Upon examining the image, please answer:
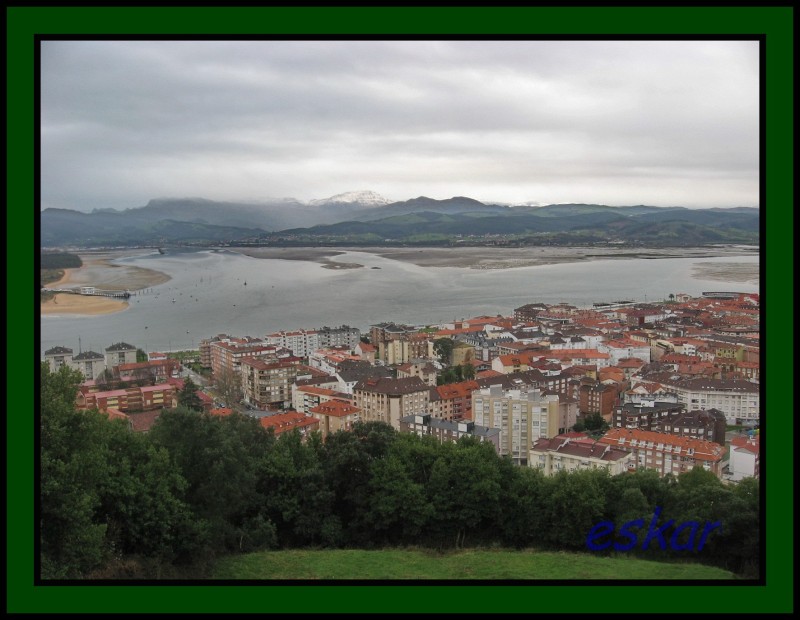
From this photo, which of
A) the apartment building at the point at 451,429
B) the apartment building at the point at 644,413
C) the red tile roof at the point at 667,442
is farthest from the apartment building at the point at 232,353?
the red tile roof at the point at 667,442

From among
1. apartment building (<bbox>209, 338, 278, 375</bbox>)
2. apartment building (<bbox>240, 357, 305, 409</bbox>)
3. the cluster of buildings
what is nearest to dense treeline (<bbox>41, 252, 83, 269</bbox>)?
the cluster of buildings

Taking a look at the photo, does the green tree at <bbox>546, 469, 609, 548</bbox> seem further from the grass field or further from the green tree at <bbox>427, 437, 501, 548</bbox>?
the grass field

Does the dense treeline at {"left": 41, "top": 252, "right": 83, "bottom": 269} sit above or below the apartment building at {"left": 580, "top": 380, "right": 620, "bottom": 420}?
above

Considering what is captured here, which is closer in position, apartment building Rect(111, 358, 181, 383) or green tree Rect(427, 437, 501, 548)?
green tree Rect(427, 437, 501, 548)

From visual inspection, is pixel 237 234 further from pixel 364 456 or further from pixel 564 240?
pixel 564 240

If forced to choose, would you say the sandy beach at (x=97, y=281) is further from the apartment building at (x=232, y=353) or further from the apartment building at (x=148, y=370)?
the apartment building at (x=232, y=353)
